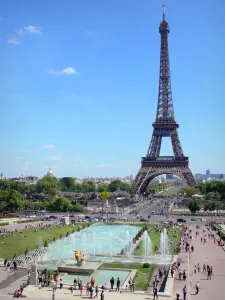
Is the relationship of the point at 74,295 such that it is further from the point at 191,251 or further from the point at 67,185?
the point at 67,185

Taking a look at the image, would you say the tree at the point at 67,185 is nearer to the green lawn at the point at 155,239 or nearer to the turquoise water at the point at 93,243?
the turquoise water at the point at 93,243

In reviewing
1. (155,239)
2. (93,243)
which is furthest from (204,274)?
(155,239)

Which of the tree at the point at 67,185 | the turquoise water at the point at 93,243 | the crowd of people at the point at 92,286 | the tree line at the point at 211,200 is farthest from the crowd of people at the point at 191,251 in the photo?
the tree at the point at 67,185

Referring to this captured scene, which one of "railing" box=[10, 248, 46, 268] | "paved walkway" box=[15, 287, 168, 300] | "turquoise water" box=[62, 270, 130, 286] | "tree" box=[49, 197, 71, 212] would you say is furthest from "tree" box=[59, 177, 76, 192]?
"paved walkway" box=[15, 287, 168, 300]

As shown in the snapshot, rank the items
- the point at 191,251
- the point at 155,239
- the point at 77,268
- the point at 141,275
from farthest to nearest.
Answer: the point at 155,239
the point at 191,251
the point at 77,268
the point at 141,275

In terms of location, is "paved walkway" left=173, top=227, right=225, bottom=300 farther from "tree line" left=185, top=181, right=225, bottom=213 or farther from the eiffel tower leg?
the eiffel tower leg

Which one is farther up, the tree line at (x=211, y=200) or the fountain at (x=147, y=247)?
the tree line at (x=211, y=200)

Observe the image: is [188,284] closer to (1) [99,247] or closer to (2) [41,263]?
(2) [41,263]
